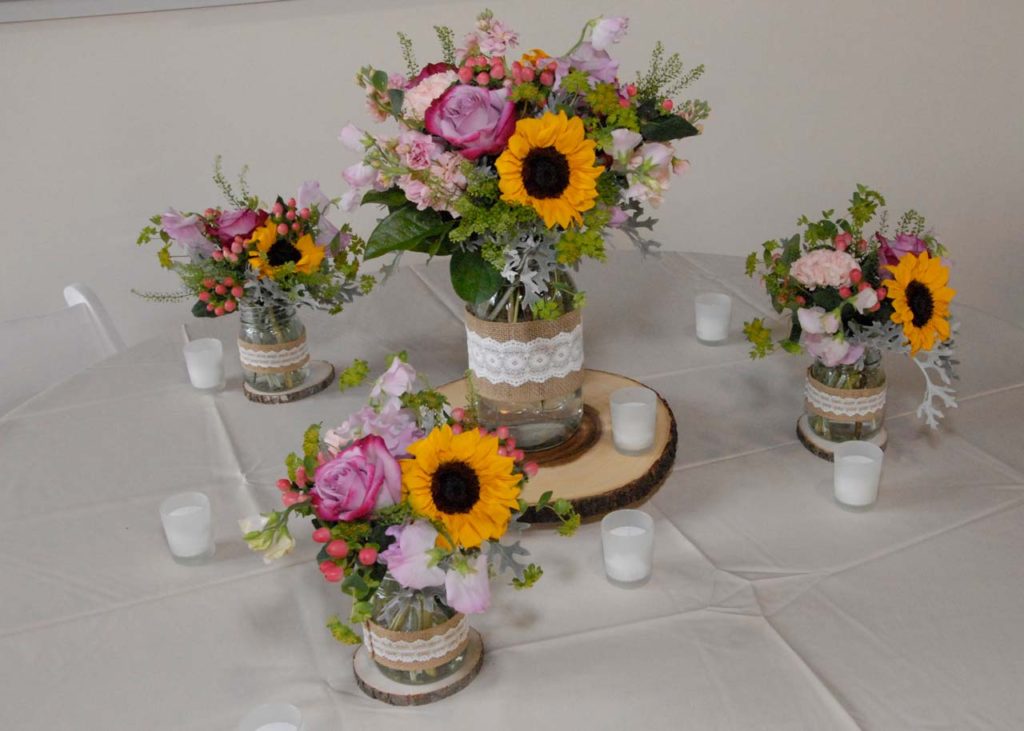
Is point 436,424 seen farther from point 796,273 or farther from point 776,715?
point 796,273

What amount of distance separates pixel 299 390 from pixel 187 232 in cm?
29

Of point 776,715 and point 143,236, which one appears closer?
point 776,715

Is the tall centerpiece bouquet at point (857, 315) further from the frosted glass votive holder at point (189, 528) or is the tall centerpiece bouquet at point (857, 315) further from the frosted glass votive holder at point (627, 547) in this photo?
the frosted glass votive holder at point (189, 528)

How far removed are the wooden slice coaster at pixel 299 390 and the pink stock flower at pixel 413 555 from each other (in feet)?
2.42

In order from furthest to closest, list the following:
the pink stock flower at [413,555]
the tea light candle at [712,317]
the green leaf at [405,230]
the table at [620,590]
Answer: the tea light candle at [712,317]
the green leaf at [405,230]
the table at [620,590]
the pink stock flower at [413,555]

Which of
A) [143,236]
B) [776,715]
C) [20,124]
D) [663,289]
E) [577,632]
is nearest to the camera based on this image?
[776,715]

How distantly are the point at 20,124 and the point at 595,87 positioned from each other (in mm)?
1756

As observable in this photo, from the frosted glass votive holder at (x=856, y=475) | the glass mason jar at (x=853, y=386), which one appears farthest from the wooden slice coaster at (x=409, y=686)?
the glass mason jar at (x=853, y=386)

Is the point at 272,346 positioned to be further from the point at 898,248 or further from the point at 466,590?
the point at 898,248

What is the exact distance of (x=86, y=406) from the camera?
171 cm

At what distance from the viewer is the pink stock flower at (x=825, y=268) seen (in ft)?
4.49

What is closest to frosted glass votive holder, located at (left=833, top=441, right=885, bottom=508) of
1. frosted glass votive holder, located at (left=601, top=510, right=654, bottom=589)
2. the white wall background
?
frosted glass votive holder, located at (left=601, top=510, right=654, bottom=589)

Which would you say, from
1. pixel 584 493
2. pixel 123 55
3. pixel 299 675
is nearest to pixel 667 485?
pixel 584 493

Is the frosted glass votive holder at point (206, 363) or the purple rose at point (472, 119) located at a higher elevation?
the purple rose at point (472, 119)
